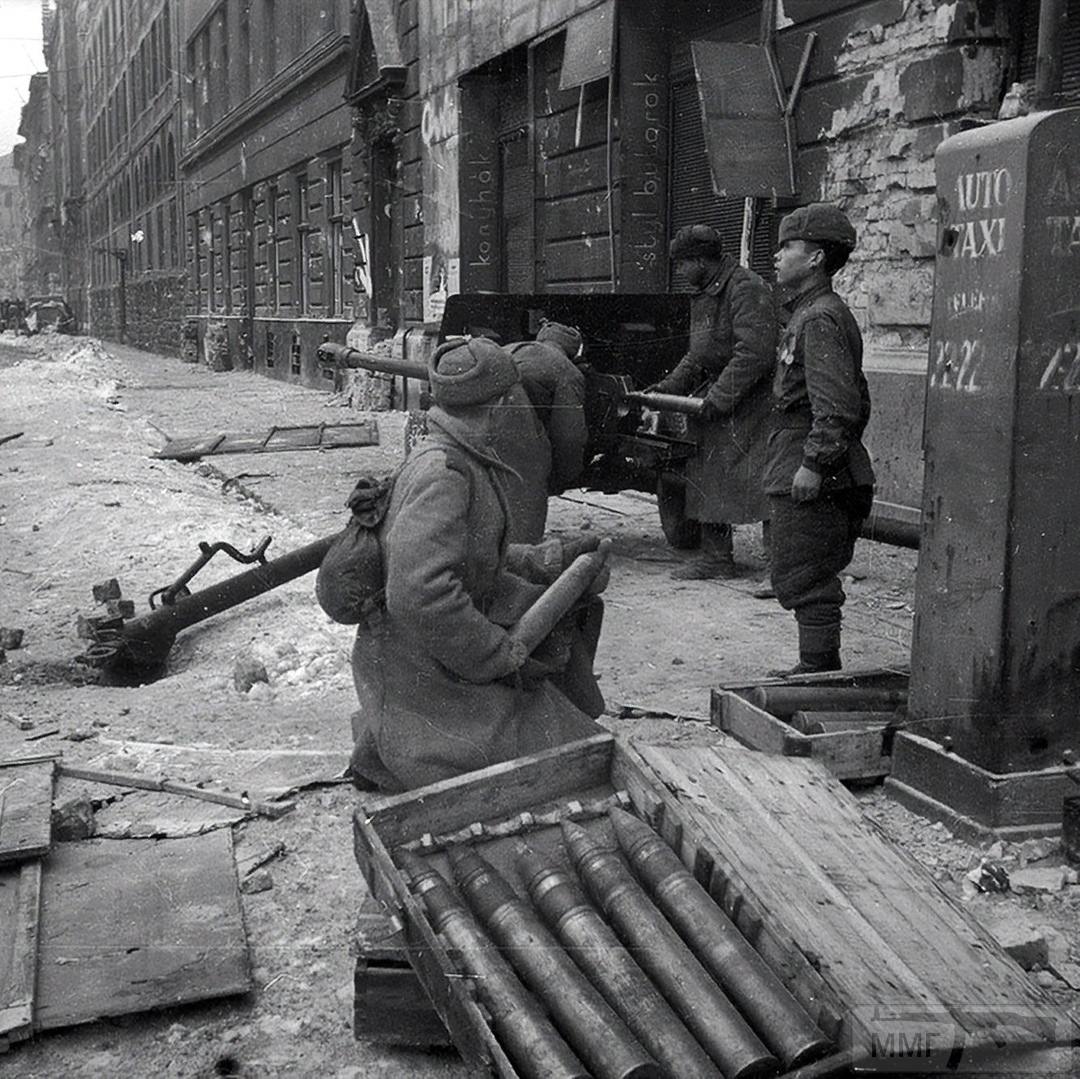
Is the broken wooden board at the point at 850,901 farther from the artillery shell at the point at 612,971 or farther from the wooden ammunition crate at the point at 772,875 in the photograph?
the artillery shell at the point at 612,971

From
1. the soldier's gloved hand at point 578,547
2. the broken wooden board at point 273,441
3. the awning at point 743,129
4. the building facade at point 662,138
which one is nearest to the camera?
the soldier's gloved hand at point 578,547

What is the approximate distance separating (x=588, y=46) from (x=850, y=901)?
9.95 metres

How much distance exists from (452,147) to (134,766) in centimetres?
1199

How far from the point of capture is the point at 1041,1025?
8.30ft

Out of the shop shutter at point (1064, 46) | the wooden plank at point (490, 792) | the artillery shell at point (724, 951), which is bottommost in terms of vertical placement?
the artillery shell at point (724, 951)

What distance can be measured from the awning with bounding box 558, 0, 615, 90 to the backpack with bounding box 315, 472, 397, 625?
8.58 m

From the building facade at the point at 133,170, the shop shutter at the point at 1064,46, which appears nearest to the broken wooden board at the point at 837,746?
the shop shutter at the point at 1064,46

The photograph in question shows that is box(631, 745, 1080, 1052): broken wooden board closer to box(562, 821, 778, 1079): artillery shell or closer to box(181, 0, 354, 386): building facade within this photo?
box(562, 821, 778, 1079): artillery shell

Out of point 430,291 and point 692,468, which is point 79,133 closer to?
point 430,291

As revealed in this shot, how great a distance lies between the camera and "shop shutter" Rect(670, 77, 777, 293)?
10359 mm

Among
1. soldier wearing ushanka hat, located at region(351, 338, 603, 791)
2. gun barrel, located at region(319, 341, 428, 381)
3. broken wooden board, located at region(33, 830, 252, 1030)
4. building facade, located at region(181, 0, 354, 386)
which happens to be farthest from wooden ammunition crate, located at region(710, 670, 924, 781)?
building facade, located at region(181, 0, 354, 386)

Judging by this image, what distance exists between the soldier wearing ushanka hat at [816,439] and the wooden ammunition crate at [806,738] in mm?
560

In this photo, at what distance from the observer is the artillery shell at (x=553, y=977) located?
2.28 meters

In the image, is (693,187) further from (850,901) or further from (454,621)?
(850,901)
